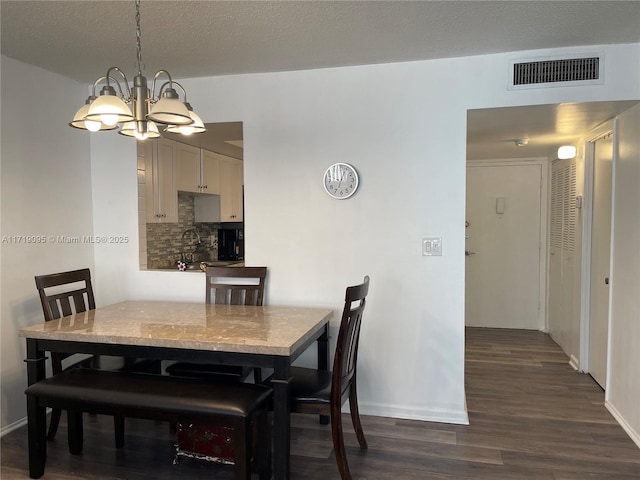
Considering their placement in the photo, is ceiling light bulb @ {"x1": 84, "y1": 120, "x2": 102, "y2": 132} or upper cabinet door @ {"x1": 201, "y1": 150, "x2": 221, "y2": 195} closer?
ceiling light bulb @ {"x1": 84, "y1": 120, "x2": 102, "y2": 132}

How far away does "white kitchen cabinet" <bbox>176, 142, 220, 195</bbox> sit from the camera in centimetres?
434

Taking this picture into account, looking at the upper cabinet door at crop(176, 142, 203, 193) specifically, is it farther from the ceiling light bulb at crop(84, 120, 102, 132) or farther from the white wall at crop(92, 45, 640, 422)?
the ceiling light bulb at crop(84, 120, 102, 132)

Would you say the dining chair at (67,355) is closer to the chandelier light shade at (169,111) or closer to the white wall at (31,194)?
the white wall at (31,194)

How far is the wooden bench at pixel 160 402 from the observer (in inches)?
80.5

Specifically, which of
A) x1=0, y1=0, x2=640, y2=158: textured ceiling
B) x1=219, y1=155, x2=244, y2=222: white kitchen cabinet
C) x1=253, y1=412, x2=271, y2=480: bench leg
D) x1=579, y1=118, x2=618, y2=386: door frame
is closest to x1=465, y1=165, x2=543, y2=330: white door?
x1=579, y1=118, x2=618, y2=386: door frame

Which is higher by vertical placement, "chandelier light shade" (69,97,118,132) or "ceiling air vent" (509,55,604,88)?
"ceiling air vent" (509,55,604,88)

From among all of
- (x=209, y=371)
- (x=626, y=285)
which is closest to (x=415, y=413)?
(x=209, y=371)

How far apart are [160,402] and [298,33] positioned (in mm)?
2029

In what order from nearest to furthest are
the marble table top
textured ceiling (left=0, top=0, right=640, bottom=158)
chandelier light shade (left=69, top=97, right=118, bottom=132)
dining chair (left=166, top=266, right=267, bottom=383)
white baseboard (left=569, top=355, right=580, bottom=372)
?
1. chandelier light shade (left=69, top=97, right=118, bottom=132)
2. the marble table top
3. textured ceiling (left=0, top=0, right=640, bottom=158)
4. dining chair (left=166, top=266, right=267, bottom=383)
5. white baseboard (left=569, top=355, right=580, bottom=372)

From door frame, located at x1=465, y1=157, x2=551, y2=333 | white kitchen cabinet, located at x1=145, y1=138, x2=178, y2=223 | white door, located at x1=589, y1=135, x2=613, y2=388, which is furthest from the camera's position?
door frame, located at x1=465, y1=157, x2=551, y2=333

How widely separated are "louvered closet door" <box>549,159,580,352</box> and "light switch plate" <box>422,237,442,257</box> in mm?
1859

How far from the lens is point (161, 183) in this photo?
13.1ft

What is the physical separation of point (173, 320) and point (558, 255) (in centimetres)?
408

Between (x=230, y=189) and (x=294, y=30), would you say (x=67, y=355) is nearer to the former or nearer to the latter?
(x=294, y=30)
